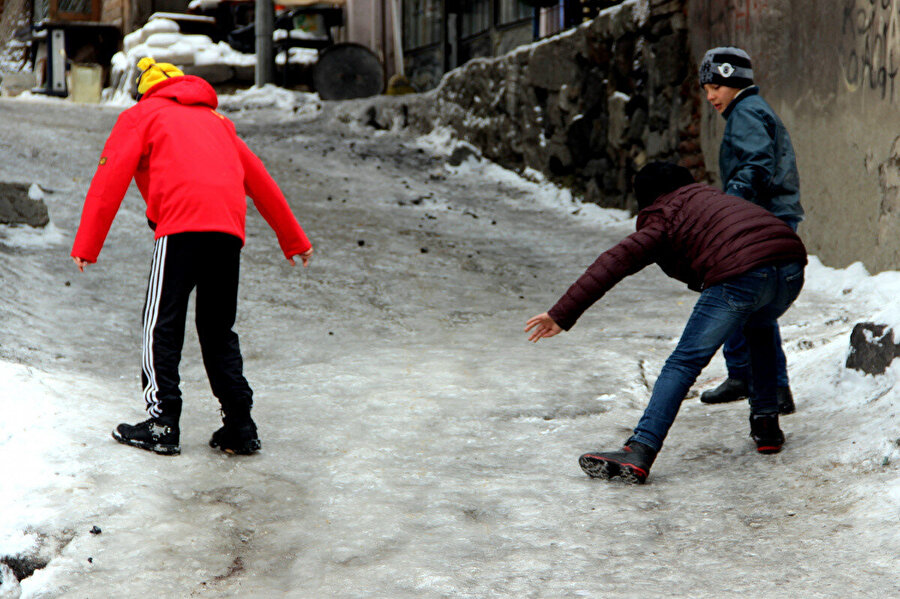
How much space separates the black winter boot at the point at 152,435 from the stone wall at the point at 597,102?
6.69 metres

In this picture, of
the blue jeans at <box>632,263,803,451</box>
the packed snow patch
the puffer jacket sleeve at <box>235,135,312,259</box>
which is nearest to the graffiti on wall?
the blue jeans at <box>632,263,803,451</box>

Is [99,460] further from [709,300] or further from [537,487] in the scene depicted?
[709,300]

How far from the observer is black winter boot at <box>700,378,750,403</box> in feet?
15.4

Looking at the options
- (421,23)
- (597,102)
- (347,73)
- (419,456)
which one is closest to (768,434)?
(419,456)

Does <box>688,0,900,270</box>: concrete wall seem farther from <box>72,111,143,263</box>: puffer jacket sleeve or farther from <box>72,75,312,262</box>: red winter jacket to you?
<box>72,111,143,263</box>: puffer jacket sleeve

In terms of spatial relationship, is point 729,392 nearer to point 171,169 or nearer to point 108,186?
point 171,169

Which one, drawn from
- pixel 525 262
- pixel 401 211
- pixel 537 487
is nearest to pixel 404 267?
pixel 525 262

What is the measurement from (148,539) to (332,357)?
2.92 metres

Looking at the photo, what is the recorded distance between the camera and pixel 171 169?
12.6 ft

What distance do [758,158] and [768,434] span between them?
3.98 feet

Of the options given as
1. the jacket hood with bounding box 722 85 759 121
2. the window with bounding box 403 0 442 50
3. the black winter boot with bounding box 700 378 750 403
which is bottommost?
the black winter boot with bounding box 700 378 750 403

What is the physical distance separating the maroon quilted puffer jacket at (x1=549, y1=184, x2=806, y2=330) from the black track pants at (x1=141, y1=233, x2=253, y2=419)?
143 centimetres

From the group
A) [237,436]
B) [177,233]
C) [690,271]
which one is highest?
[177,233]

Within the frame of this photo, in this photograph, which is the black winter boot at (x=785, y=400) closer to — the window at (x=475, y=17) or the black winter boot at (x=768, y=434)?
the black winter boot at (x=768, y=434)
